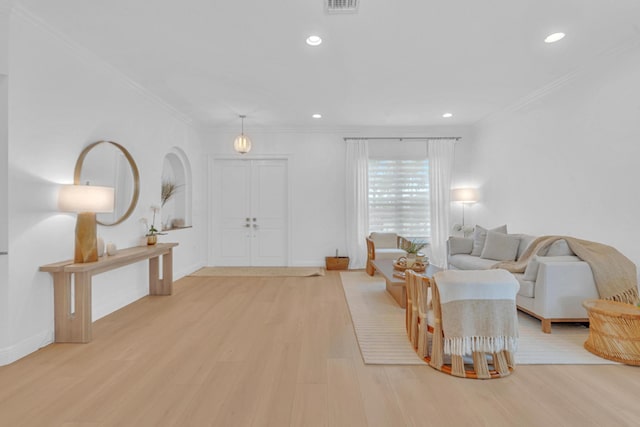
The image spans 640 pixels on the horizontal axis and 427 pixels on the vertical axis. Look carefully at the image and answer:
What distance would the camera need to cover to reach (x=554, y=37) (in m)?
3.11

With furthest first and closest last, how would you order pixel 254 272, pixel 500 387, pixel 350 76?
1. pixel 254 272
2. pixel 350 76
3. pixel 500 387

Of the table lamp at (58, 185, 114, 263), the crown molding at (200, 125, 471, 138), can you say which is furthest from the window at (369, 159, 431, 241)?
the table lamp at (58, 185, 114, 263)

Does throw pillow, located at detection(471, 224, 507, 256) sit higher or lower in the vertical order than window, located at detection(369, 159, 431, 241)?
lower

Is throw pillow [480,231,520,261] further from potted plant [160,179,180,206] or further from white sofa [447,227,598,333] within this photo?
potted plant [160,179,180,206]

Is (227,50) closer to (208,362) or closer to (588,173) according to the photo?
(208,362)

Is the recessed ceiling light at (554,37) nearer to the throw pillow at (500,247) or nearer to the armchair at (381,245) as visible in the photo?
the throw pillow at (500,247)

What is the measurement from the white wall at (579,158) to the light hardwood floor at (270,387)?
1.79 meters

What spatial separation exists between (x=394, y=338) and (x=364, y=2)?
2.89 m

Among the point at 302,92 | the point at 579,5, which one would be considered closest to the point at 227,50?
the point at 302,92

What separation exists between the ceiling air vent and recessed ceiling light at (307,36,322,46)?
1.49ft

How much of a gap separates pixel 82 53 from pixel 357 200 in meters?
4.62

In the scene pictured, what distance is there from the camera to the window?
646 centimetres

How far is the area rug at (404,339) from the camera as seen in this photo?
256 centimetres

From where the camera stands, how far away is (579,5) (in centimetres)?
263
